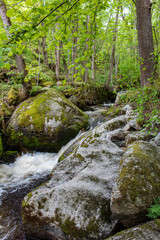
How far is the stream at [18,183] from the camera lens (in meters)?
3.24

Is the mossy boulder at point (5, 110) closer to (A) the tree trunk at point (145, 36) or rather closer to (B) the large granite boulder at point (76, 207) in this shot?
(B) the large granite boulder at point (76, 207)

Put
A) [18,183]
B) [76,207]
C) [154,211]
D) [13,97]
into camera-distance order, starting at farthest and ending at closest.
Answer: [13,97] < [18,183] < [76,207] < [154,211]

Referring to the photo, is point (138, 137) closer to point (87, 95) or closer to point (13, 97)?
point (13, 97)

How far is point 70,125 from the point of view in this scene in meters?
7.10

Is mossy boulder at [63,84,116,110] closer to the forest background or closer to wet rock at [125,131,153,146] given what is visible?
the forest background

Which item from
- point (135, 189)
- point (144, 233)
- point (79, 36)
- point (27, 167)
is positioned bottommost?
point (27, 167)

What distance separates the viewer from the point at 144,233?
179cm

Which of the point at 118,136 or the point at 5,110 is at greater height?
the point at 5,110

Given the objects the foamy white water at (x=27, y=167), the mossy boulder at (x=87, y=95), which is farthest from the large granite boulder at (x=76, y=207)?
the mossy boulder at (x=87, y=95)

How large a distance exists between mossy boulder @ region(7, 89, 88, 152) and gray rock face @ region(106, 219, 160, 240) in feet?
16.4

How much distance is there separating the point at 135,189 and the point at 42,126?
5190 millimetres

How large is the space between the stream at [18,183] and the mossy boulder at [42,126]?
53 centimetres

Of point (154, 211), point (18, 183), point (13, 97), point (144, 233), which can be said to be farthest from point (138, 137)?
point (13, 97)

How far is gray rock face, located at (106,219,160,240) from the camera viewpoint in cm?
174
